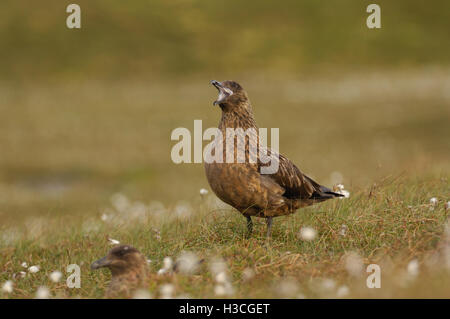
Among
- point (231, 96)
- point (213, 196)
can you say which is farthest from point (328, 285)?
point (213, 196)

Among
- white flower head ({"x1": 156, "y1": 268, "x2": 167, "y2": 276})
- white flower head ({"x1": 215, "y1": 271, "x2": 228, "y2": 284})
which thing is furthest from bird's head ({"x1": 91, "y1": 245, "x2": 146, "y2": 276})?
white flower head ({"x1": 215, "y1": 271, "x2": 228, "y2": 284})

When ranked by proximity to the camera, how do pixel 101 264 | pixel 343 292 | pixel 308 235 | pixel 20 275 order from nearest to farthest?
pixel 343 292
pixel 101 264
pixel 308 235
pixel 20 275

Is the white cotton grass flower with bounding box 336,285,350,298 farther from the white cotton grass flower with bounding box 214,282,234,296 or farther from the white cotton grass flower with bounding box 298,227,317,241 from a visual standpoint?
the white cotton grass flower with bounding box 298,227,317,241

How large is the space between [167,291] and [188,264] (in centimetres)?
70

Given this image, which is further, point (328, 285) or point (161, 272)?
point (161, 272)

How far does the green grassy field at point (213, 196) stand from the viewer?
16.5 feet

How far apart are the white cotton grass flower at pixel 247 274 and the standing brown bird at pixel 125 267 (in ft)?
2.56

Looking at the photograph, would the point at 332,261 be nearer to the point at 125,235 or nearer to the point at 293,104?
the point at 125,235

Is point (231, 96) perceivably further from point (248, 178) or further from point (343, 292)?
point (343, 292)

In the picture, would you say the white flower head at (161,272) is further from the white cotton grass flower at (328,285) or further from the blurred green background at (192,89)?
the blurred green background at (192,89)

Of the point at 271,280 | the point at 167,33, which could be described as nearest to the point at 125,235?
the point at 271,280

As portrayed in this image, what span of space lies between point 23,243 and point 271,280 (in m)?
3.46

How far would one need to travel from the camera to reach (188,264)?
5.01 metres

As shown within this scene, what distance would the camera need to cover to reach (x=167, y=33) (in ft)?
177
